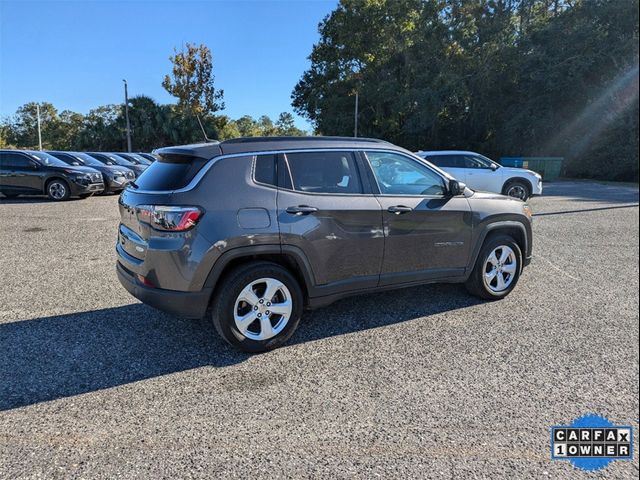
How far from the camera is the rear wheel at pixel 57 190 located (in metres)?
13.2

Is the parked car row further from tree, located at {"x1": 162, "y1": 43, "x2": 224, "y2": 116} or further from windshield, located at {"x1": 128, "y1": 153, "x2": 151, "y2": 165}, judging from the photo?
tree, located at {"x1": 162, "y1": 43, "x2": 224, "y2": 116}

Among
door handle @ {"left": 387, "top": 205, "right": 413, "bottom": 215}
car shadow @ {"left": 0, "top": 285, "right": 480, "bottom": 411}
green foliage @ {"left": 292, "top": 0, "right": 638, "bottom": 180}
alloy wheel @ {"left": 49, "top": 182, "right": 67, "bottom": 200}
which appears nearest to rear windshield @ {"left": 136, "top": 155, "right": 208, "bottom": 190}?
car shadow @ {"left": 0, "top": 285, "right": 480, "bottom": 411}

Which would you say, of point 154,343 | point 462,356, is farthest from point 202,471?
point 462,356

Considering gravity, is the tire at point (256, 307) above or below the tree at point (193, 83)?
below

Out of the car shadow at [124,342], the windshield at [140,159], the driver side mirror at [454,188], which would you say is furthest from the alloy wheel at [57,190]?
the driver side mirror at [454,188]

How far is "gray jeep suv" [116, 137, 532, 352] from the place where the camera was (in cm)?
332

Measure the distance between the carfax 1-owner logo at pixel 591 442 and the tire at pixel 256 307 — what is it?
2.08 metres

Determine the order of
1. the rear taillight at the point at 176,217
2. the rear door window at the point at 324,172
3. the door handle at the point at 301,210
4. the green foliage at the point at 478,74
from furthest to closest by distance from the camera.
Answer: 1. the green foliage at the point at 478,74
2. the rear door window at the point at 324,172
3. the door handle at the point at 301,210
4. the rear taillight at the point at 176,217

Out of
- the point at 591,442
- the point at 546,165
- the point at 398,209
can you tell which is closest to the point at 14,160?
the point at 398,209

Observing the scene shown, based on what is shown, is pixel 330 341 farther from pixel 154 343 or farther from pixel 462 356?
pixel 154 343

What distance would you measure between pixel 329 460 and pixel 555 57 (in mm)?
31140

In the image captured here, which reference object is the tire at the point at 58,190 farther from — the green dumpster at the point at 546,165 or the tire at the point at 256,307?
the green dumpster at the point at 546,165

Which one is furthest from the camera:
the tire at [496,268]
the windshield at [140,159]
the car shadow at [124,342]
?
the windshield at [140,159]

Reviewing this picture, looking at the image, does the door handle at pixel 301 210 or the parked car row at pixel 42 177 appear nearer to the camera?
the door handle at pixel 301 210
